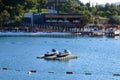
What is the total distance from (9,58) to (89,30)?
69.9 m

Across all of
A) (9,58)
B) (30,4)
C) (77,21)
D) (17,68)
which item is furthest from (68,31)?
(17,68)

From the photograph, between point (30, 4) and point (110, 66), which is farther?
point (30, 4)

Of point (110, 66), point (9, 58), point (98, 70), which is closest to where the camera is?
point (98, 70)

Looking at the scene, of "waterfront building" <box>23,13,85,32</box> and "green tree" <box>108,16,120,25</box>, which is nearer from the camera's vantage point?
"waterfront building" <box>23,13,85,32</box>

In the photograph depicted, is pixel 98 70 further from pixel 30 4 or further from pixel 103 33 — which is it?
pixel 30 4

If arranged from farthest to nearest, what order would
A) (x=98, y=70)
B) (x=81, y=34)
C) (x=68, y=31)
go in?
(x=68, y=31), (x=81, y=34), (x=98, y=70)

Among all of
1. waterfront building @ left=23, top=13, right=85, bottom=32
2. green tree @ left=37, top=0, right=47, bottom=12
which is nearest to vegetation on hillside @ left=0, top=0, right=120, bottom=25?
green tree @ left=37, top=0, right=47, bottom=12

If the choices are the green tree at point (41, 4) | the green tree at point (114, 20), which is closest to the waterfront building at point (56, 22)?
the green tree at point (41, 4)

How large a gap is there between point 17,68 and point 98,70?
6483 mm

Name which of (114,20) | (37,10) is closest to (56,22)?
(37,10)

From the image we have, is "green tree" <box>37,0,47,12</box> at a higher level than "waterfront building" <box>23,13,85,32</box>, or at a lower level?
higher

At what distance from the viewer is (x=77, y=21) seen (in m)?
130

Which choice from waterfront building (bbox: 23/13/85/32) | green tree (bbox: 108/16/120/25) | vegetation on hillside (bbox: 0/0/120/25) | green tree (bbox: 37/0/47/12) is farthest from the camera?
green tree (bbox: 108/16/120/25)

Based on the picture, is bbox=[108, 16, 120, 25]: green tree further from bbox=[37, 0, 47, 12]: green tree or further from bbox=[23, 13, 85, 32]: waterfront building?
bbox=[37, 0, 47, 12]: green tree
